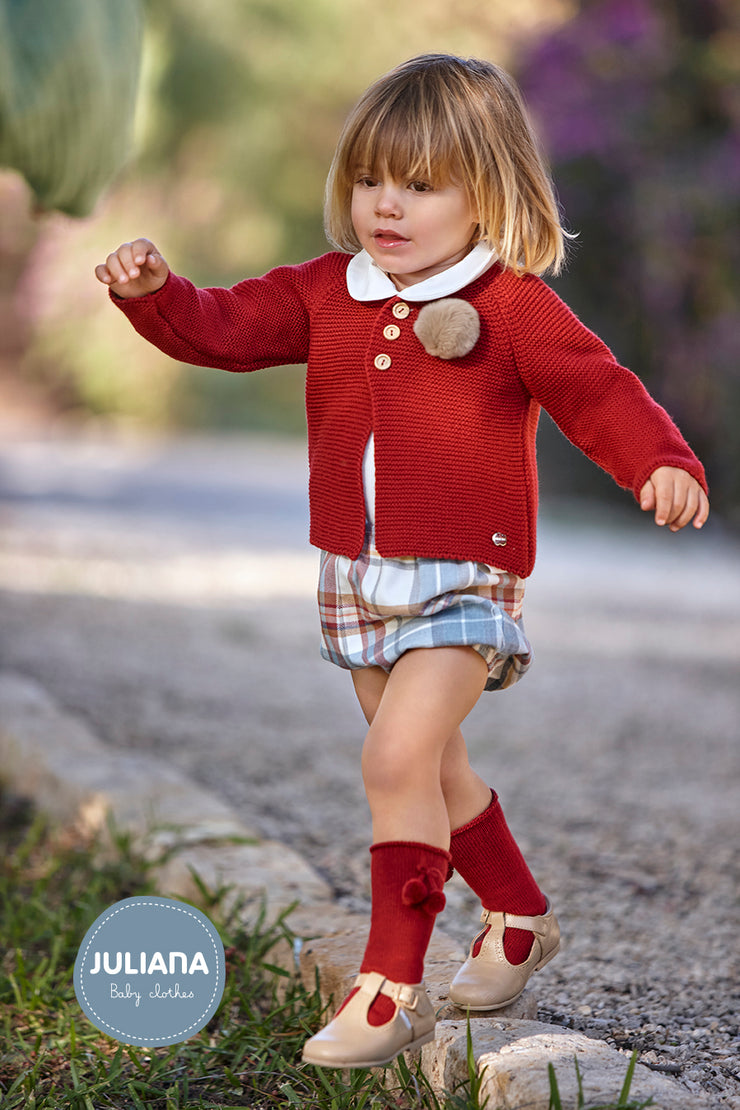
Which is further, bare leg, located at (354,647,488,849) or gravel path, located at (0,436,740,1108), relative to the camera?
gravel path, located at (0,436,740,1108)

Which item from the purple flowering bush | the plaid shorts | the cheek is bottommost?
the plaid shorts

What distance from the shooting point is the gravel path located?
7.45 feet

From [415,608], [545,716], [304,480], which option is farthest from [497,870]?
[304,480]

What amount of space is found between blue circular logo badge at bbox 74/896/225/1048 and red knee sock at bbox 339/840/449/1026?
0.37 metres

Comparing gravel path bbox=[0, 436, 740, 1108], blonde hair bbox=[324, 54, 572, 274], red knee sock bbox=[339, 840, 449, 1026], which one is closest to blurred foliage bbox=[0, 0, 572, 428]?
gravel path bbox=[0, 436, 740, 1108]

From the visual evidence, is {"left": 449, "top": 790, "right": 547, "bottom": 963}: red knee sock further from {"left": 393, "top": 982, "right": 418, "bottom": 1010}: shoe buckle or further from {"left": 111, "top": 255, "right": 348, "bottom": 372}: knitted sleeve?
{"left": 111, "top": 255, "right": 348, "bottom": 372}: knitted sleeve

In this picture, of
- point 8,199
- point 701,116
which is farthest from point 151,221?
point 701,116

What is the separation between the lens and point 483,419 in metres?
1.69

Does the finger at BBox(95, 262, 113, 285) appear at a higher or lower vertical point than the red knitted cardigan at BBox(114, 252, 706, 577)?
higher

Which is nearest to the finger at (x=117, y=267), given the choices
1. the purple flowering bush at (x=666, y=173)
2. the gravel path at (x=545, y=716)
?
the gravel path at (x=545, y=716)

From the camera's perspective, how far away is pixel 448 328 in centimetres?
163

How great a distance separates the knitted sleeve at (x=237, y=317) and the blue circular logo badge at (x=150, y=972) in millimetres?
806

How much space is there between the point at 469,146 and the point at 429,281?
176 mm

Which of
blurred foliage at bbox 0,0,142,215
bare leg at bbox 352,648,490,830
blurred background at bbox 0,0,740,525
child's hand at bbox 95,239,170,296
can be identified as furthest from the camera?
blurred background at bbox 0,0,740,525
